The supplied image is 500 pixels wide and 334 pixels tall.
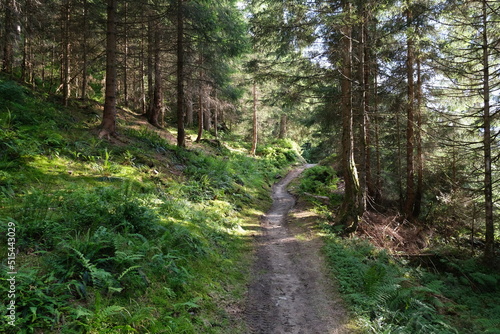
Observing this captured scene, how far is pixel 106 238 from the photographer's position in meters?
4.43

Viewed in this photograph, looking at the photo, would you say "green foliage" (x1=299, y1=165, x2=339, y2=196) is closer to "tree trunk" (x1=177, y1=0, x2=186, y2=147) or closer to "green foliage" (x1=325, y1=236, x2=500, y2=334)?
"green foliage" (x1=325, y1=236, x2=500, y2=334)

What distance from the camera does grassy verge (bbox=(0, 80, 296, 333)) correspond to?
3.30 m

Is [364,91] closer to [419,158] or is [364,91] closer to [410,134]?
[410,134]

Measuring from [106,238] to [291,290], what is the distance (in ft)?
13.7

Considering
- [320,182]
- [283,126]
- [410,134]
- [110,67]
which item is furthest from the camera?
[283,126]

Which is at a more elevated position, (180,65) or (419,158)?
(180,65)

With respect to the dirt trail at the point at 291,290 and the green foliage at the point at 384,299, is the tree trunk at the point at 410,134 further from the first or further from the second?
the green foliage at the point at 384,299

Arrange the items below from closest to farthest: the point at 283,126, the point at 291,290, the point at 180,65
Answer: the point at 291,290, the point at 180,65, the point at 283,126

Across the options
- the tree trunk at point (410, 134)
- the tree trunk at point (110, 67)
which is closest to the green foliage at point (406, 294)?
the tree trunk at point (410, 134)

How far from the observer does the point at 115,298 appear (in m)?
3.74

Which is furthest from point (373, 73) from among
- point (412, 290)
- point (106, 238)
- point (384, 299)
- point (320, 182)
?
point (106, 238)

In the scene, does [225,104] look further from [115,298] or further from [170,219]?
[115,298]

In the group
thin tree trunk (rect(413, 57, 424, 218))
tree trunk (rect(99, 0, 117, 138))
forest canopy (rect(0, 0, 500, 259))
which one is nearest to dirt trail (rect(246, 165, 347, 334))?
forest canopy (rect(0, 0, 500, 259))

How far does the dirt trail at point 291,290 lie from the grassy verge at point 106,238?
47cm
